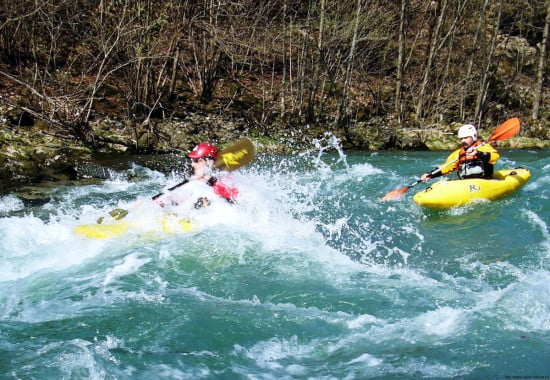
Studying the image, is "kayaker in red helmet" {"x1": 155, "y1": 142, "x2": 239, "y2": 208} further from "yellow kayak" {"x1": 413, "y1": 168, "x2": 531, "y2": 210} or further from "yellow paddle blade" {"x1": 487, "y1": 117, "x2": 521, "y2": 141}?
"yellow paddle blade" {"x1": 487, "y1": 117, "x2": 521, "y2": 141}

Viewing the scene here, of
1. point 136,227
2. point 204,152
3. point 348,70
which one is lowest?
point 136,227

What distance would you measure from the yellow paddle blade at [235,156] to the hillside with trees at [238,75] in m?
3.53

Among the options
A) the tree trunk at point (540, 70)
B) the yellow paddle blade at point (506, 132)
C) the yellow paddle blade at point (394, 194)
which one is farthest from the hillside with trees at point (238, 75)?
the yellow paddle blade at point (394, 194)

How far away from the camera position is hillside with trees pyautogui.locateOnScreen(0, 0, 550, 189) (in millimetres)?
9750

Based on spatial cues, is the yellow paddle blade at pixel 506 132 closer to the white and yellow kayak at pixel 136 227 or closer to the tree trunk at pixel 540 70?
the white and yellow kayak at pixel 136 227

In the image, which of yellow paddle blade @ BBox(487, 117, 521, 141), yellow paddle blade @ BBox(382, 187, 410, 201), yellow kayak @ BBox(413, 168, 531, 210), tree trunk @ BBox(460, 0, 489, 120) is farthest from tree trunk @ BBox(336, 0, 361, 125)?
yellow kayak @ BBox(413, 168, 531, 210)

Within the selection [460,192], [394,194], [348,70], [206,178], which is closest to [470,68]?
[348,70]

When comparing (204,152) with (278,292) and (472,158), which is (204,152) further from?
(472,158)

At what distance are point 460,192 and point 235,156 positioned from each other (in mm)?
2896

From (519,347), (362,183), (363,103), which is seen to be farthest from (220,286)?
(363,103)

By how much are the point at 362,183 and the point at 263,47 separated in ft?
19.6

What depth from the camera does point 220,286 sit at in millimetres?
4227

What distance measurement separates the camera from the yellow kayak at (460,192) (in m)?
6.49

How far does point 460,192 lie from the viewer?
6539 mm
